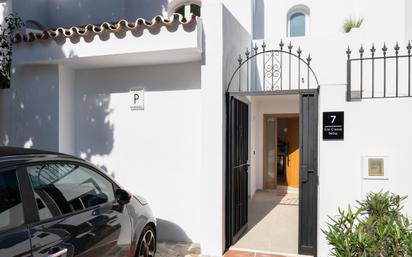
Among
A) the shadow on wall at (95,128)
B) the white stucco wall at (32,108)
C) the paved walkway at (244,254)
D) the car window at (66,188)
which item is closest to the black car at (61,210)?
the car window at (66,188)

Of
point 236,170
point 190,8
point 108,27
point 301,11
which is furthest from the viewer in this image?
point 190,8

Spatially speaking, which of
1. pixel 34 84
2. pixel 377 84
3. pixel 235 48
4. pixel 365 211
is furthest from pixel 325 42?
pixel 34 84

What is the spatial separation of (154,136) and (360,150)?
3.33 m

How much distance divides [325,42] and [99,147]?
5896 mm

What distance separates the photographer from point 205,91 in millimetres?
5203

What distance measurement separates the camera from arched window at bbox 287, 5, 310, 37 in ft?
32.7

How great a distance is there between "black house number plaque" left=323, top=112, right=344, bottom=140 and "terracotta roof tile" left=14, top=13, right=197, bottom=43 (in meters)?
2.45

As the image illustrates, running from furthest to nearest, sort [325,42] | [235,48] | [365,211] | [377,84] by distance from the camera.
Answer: [325,42] < [377,84] < [235,48] < [365,211]

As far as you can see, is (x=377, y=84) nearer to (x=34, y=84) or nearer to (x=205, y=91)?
(x=205, y=91)

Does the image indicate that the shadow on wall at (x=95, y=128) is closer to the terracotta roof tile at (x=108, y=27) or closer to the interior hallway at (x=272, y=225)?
the terracotta roof tile at (x=108, y=27)

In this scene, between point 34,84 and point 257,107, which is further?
point 257,107

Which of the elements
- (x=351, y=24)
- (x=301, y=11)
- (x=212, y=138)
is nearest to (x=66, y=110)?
(x=212, y=138)

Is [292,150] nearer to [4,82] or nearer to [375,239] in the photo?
[375,239]

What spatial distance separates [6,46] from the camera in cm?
670
